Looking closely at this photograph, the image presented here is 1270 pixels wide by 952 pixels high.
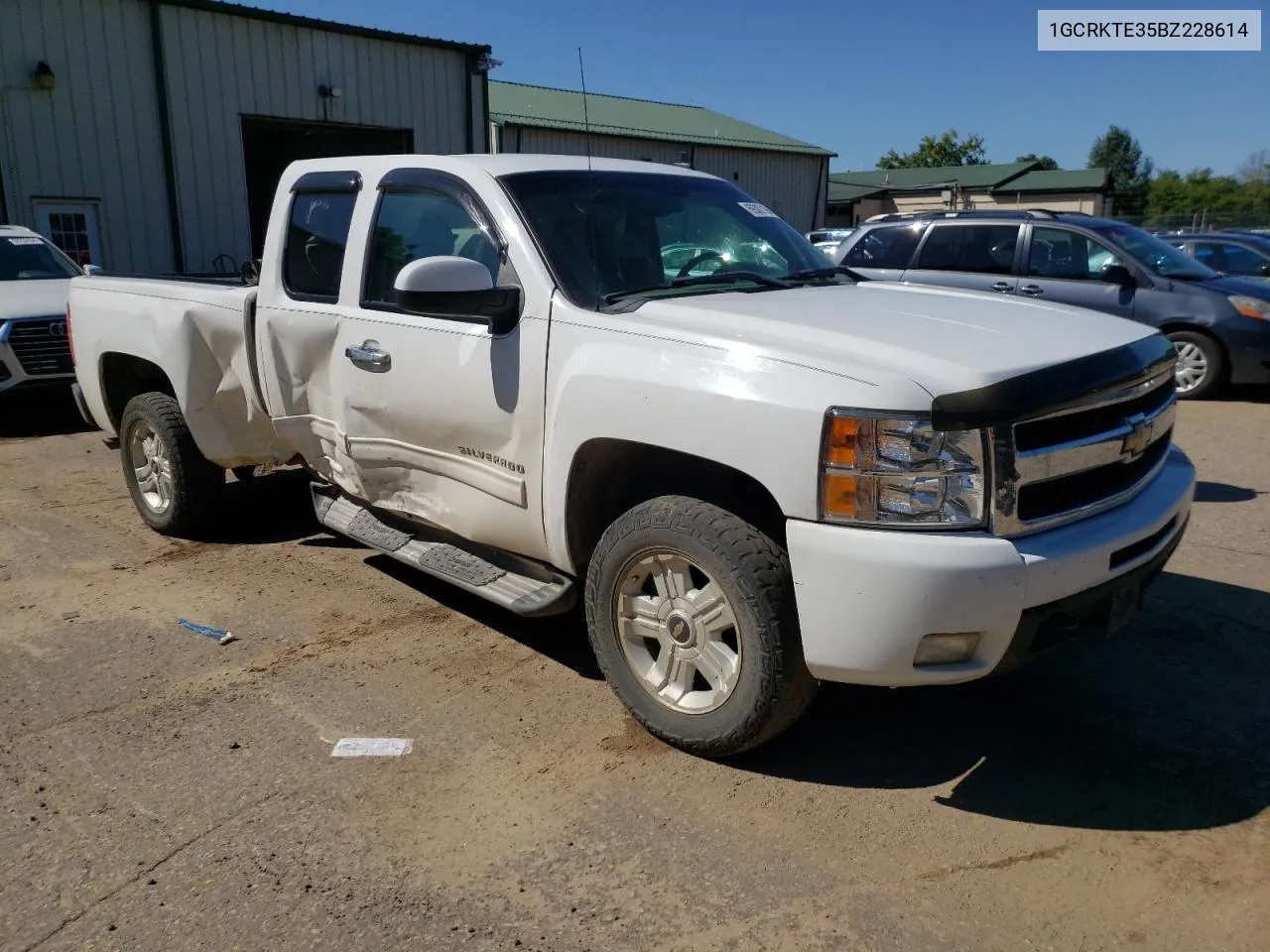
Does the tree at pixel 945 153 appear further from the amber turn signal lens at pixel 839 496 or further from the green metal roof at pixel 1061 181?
the amber turn signal lens at pixel 839 496

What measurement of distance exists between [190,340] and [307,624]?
5.47 feet

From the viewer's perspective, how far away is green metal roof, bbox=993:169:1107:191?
161ft

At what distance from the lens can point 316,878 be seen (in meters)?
2.80

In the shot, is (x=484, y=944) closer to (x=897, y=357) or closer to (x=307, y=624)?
(x=897, y=357)

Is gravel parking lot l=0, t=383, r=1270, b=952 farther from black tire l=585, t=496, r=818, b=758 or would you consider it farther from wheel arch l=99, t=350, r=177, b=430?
wheel arch l=99, t=350, r=177, b=430

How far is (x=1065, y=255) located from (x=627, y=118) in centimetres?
2251

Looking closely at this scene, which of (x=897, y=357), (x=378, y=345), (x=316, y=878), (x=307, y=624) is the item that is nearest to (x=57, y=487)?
(x=307, y=624)

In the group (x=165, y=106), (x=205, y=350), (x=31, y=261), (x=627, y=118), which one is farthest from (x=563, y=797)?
(x=627, y=118)

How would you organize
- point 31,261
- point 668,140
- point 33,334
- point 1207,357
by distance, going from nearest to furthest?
point 33,334, point 1207,357, point 31,261, point 668,140

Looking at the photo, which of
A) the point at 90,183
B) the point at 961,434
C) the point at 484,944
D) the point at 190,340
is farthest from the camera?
the point at 90,183

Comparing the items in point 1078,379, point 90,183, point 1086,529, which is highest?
point 90,183

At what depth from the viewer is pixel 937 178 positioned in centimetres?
5366

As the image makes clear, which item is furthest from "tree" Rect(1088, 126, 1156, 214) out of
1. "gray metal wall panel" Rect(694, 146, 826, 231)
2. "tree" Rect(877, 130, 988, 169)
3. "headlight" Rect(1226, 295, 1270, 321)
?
"headlight" Rect(1226, 295, 1270, 321)

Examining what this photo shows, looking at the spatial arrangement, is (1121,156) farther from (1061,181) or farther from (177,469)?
(177,469)
